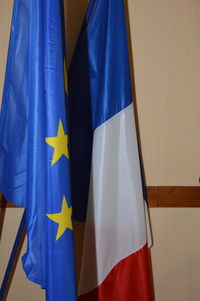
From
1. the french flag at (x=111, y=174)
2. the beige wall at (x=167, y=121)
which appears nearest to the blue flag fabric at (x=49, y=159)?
the french flag at (x=111, y=174)

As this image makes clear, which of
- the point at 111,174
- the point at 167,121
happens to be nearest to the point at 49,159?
the point at 111,174

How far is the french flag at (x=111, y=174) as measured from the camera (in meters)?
0.95

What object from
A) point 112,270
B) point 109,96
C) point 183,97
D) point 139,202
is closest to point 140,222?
point 139,202

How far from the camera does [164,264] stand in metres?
1.25

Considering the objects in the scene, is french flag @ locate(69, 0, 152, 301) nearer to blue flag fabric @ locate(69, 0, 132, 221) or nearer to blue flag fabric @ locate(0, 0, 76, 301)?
blue flag fabric @ locate(69, 0, 132, 221)

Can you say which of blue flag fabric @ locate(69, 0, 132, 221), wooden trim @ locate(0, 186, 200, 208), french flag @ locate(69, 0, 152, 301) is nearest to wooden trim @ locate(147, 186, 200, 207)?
wooden trim @ locate(0, 186, 200, 208)

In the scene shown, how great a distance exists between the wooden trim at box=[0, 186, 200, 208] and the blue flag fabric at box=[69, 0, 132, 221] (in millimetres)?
339

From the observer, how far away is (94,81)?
39.7 inches

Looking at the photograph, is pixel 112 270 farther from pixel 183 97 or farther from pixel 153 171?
pixel 183 97

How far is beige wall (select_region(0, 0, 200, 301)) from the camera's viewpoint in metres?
1.15

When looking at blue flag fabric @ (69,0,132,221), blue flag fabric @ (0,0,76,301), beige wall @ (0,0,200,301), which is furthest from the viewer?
beige wall @ (0,0,200,301)

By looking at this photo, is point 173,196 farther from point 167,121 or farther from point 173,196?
point 167,121

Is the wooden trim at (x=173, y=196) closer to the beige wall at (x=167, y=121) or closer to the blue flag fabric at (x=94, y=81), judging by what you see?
the beige wall at (x=167, y=121)

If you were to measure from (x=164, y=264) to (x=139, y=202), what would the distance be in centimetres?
48
